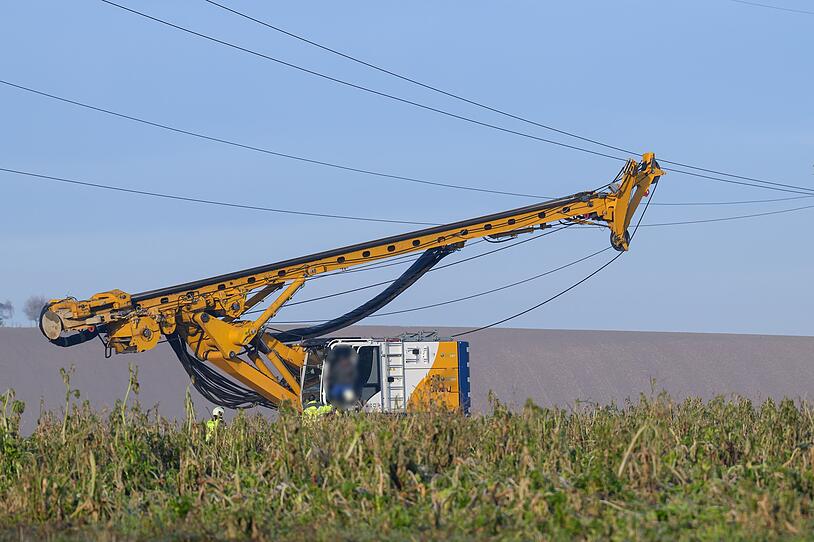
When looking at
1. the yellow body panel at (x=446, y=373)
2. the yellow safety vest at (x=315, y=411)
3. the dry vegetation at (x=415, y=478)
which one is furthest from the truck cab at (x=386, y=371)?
the dry vegetation at (x=415, y=478)

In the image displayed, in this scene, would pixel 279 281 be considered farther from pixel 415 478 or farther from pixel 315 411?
pixel 415 478

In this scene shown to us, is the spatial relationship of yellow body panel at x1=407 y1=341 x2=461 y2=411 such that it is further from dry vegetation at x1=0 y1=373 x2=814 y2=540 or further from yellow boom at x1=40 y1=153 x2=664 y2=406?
dry vegetation at x1=0 y1=373 x2=814 y2=540

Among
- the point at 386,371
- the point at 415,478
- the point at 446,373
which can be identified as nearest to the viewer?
the point at 415,478

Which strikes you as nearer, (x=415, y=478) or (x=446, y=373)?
(x=415, y=478)

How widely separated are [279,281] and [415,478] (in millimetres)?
15698

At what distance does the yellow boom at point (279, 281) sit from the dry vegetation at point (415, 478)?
35.7 feet

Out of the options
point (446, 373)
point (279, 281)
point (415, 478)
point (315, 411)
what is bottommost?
point (415, 478)

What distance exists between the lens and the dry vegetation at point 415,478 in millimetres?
10516

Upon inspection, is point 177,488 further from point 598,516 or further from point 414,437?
point 598,516

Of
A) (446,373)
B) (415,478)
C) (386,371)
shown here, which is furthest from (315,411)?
(415,478)

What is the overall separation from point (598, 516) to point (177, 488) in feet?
15.5

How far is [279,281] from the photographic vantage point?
88.9 ft

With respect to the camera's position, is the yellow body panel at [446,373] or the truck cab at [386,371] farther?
the yellow body panel at [446,373]

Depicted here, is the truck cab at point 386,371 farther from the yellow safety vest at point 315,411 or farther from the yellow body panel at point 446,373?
the yellow safety vest at point 315,411
